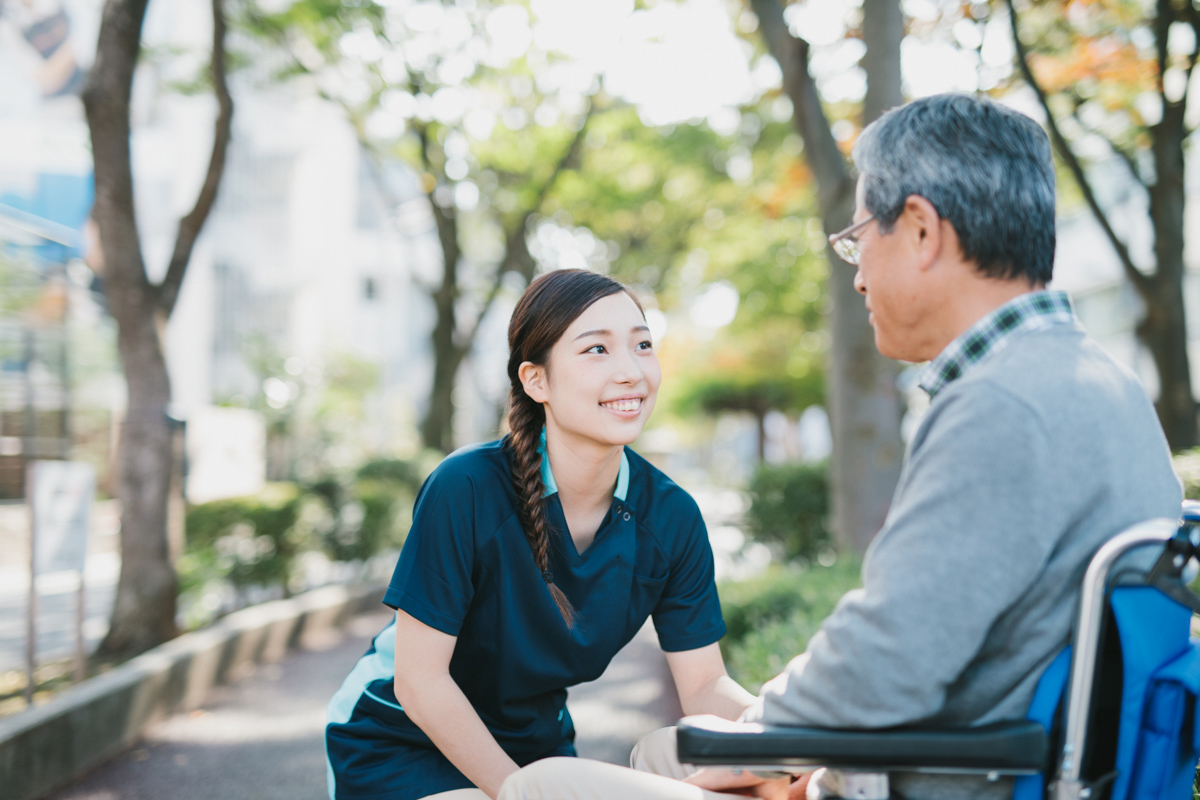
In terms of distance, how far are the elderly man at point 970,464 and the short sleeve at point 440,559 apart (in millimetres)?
425

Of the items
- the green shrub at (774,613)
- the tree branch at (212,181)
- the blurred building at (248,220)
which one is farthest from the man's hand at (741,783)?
the blurred building at (248,220)

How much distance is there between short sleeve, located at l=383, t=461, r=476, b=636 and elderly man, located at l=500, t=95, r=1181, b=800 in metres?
0.43

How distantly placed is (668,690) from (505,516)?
4.87 m

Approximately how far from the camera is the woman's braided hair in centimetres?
219

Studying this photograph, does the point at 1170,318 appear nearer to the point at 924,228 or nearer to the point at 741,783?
the point at 924,228

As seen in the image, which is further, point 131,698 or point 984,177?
point 131,698

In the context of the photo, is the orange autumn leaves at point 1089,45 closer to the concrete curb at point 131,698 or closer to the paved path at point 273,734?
the paved path at point 273,734

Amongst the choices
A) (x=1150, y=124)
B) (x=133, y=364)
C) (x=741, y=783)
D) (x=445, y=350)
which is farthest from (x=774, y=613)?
(x=445, y=350)

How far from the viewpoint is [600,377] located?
222cm

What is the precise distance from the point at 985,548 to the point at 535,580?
1048 millimetres

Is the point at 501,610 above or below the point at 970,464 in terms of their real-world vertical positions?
below

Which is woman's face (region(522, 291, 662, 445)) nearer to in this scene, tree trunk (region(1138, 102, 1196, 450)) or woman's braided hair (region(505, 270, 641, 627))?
woman's braided hair (region(505, 270, 641, 627))

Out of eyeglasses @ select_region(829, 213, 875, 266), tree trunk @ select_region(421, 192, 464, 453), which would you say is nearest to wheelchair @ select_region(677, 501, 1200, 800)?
eyeglasses @ select_region(829, 213, 875, 266)

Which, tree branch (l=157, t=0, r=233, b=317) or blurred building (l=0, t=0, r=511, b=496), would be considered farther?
blurred building (l=0, t=0, r=511, b=496)
